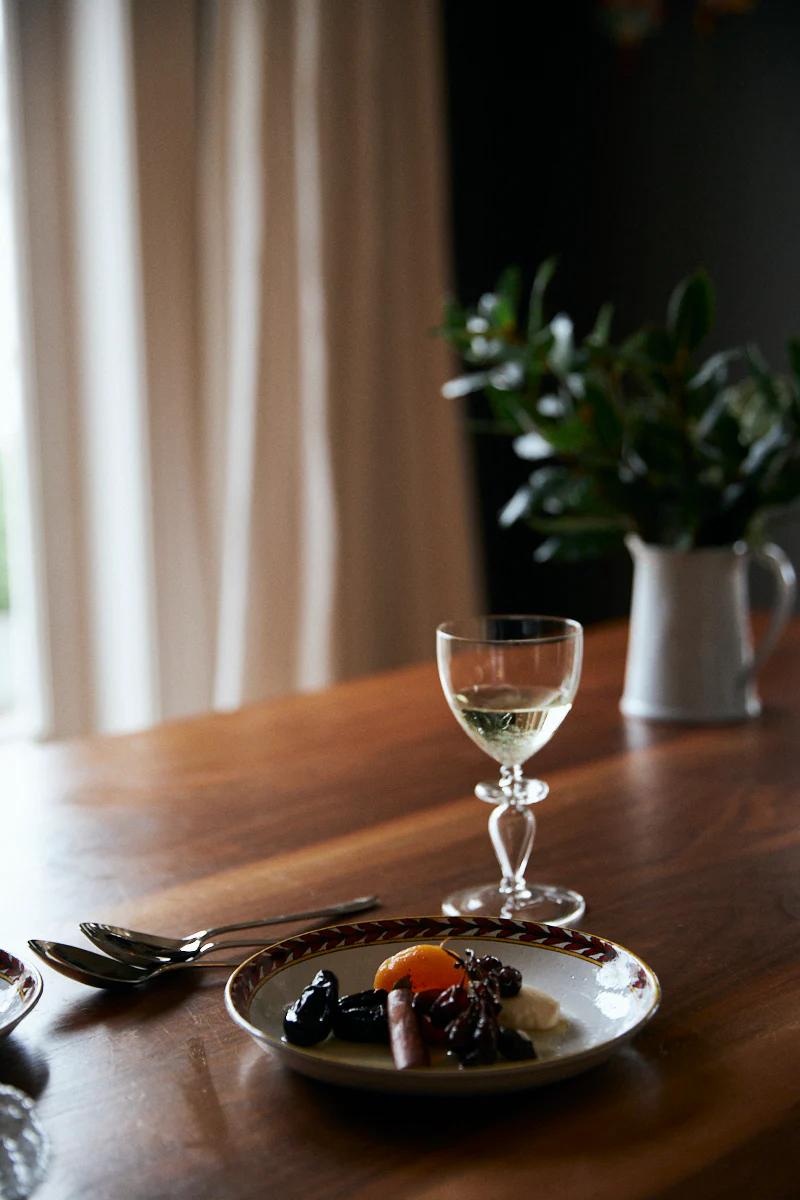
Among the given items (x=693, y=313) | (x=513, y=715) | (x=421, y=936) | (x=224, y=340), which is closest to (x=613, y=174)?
(x=224, y=340)

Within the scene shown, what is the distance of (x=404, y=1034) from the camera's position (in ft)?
2.07

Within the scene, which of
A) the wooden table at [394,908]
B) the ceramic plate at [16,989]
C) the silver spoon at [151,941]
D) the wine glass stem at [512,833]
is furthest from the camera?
the wine glass stem at [512,833]

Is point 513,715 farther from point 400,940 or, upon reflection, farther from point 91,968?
point 91,968

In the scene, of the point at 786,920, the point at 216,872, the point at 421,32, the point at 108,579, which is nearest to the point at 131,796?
the point at 216,872

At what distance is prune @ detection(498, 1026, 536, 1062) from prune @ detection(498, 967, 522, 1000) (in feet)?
0.10

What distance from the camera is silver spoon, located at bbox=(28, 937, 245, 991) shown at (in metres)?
0.76

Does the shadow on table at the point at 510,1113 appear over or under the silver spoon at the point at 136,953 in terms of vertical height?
under

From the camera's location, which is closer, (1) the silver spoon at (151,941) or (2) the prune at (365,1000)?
(2) the prune at (365,1000)

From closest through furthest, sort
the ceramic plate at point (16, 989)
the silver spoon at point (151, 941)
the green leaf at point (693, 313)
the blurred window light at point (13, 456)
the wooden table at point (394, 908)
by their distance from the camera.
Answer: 1. the wooden table at point (394, 908)
2. the ceramic plate at point (16, 989)
3. the silver spoon at point (151, 941)
4. the green leaf at point (693, 313)
5. the blurred window light at point (13, 456)

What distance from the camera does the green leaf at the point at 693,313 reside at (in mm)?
1372

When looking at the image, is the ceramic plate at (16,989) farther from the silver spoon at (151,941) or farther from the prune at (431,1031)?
the prune at (431,1031)

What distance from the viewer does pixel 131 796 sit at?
1.22 metres

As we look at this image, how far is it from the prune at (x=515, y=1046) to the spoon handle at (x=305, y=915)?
9.9 inches

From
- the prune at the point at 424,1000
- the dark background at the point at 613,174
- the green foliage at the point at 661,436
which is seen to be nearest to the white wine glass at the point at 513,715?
the prune at the point at 424,1000
